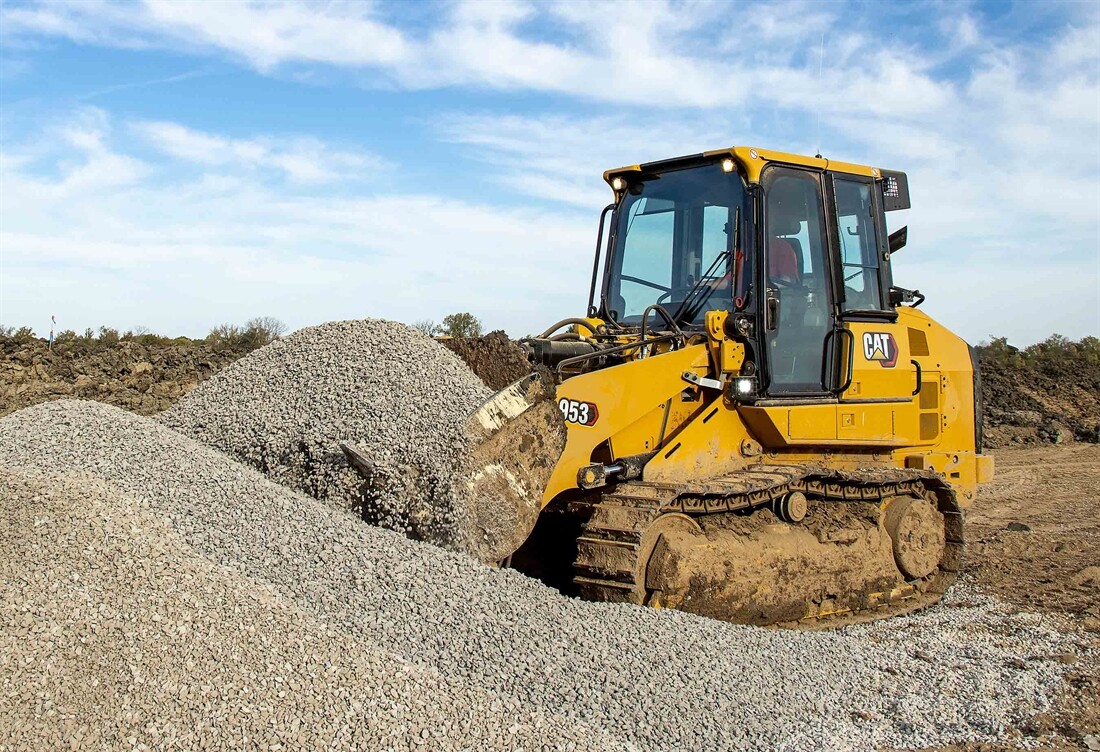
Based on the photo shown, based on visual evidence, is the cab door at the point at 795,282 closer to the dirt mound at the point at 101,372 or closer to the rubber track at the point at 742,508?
the rubber track at the point at 742,508

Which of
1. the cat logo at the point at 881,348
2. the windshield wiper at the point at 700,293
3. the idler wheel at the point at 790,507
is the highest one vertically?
the windshield wiper at the point at 700,293

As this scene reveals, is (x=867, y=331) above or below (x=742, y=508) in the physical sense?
above

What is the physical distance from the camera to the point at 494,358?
757cm

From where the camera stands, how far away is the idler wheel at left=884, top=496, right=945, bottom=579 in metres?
7.31

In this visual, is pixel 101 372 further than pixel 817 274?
Yes

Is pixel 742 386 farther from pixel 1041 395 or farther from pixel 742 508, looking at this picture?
pixel 1041 395

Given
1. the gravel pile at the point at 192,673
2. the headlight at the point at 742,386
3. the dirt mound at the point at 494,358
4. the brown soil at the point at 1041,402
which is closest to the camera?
the gravel pile at the point at 192,673

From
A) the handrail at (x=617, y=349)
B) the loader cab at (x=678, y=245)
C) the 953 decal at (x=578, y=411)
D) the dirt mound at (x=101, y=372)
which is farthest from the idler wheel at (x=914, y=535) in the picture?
the dirt mound at (x=101, y=372)

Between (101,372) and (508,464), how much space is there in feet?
36.2

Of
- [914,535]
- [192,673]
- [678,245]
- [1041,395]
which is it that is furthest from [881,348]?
[1041,395]

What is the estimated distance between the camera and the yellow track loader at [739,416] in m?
5.66

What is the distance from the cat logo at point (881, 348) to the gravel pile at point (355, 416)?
2.78m

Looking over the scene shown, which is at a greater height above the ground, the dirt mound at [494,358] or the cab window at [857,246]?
the cab window at [857,246]

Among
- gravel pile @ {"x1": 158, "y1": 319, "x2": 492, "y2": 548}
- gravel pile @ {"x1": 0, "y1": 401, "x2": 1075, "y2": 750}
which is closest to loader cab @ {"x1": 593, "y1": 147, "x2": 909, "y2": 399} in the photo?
gravel pile @ {"x1": 158, "y1": 319, "x2": 492, "y2": 548}
